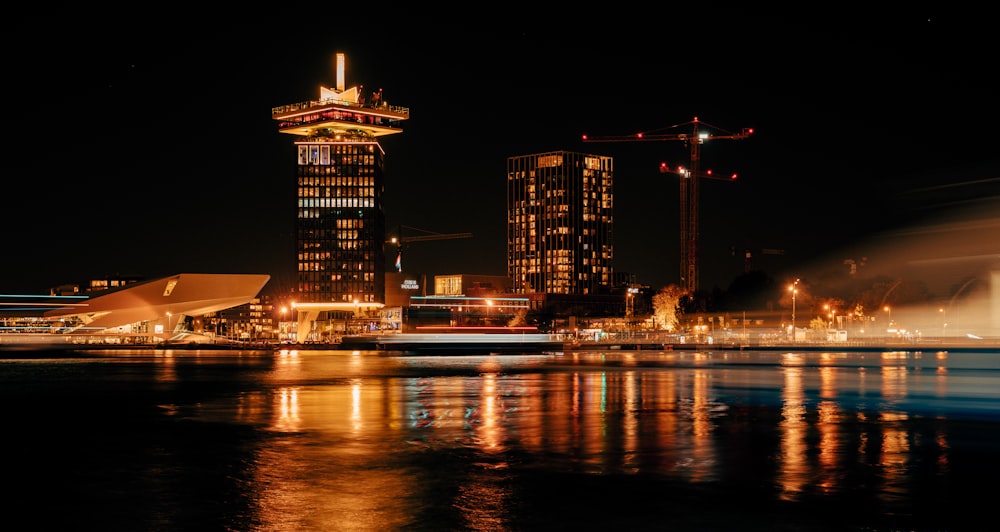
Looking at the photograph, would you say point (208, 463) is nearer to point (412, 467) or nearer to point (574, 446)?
point (412, 467)

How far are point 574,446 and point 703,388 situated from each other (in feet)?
58.9

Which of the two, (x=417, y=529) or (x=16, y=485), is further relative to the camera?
(x=16, y=485)

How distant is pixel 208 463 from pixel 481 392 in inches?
698

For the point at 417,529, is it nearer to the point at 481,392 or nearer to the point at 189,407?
the point at 189,407

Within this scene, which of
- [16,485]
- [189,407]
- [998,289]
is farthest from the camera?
[998,289]

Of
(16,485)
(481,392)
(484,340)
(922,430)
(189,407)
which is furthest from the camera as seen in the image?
(484,340)

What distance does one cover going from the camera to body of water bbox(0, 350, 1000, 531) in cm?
1251

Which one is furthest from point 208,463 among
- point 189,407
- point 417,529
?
point 189,407

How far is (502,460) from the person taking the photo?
17312 mm

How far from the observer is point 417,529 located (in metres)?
11.6

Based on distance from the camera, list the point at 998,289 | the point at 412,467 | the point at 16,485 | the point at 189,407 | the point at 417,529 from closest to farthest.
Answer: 1. the point at 417,529
2. the point at 16,485
3. the point at 412,467
4. the point at 189,407
5. the point at 998,289

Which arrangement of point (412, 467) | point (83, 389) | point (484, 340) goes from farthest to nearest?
point (484, 340) < point (83, 389) < point (412, 467)

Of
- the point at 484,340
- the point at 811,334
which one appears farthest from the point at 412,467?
the point at 811,334

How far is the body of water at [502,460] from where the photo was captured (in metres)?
12.5
